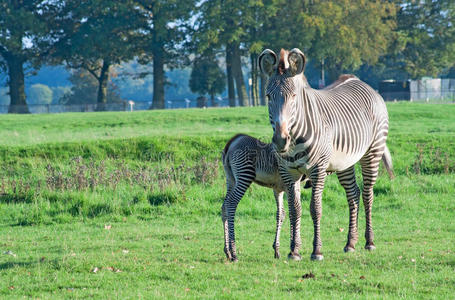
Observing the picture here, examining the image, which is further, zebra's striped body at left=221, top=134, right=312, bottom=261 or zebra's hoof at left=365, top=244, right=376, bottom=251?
zebra's hoof at left=365, top=244, right=376, bottom=251

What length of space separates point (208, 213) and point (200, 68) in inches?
2045

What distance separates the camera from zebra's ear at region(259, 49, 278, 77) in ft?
27.4

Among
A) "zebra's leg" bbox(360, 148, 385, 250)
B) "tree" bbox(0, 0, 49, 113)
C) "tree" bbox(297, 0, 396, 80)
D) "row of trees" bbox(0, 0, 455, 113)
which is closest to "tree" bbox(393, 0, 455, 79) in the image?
"row of trees" bbox(0, 0, 455, 113)

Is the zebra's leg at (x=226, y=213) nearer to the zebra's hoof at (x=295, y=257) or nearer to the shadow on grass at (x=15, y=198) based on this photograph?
the zebra's hoof at (x=295, y=257)

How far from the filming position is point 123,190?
15820mm

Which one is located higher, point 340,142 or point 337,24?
point 337,24

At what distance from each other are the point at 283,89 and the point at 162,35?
2014 inches

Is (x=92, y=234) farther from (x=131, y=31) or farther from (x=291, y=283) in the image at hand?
(x=131, y=31)

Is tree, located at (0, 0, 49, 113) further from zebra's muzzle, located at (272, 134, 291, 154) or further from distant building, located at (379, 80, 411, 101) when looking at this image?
zebra's muzzle, located at (272, 134, 291, 154)

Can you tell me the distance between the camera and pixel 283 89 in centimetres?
809

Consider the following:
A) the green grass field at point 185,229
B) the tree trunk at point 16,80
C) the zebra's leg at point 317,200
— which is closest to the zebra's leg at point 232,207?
the green grass field at point 185,229

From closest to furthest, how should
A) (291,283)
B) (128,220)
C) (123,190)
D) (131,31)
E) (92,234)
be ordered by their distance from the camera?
(291,283)
(92,234)
(128,220)
(123,190)
(131,31)

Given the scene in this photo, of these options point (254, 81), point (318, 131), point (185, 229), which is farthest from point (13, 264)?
point (254, 81)

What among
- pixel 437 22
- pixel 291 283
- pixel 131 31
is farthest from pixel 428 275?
pixel 437 22
